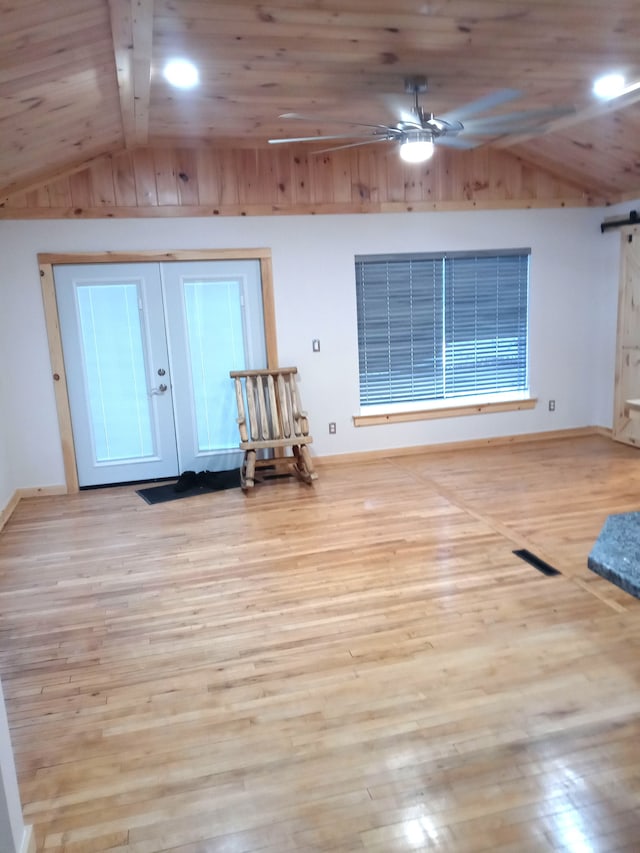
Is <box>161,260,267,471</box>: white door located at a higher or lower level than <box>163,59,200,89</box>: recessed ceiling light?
lower

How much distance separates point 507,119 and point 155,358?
3315 mm

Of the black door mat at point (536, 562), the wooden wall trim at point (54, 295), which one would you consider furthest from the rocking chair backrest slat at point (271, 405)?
the black door mat at point (536, 562)

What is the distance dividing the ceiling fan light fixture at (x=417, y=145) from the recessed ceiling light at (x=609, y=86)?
1403mm

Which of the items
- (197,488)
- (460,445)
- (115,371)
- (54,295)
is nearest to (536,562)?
(460,445)

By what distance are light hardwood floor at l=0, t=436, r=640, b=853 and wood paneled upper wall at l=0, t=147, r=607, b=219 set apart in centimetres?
264

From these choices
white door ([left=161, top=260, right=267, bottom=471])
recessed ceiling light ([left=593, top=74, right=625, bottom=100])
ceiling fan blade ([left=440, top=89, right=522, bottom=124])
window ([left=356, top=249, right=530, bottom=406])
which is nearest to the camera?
ceiling fan blade ([left=440, top=89, right=522, bottom=124])

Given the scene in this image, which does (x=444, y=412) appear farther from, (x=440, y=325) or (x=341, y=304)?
(x=341, y=304)

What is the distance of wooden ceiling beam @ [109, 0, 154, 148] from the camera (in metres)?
2.49

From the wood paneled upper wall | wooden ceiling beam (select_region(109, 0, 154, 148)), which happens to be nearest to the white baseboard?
the wood paneled upper wall

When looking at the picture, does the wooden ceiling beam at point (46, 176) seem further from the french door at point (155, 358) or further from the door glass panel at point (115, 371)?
the door glass panel at point (115, 371)

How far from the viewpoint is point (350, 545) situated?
149 inches

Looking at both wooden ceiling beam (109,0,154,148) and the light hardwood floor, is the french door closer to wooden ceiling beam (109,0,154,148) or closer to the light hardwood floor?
the light hardwood floor

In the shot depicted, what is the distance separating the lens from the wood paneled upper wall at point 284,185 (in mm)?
4871

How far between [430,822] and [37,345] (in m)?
4.56
